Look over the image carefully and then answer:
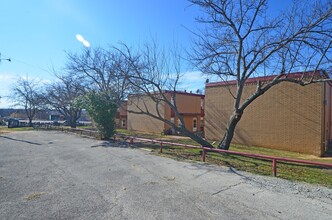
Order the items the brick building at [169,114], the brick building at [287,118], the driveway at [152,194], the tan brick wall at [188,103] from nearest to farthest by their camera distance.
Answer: the driveway at [152,194], the brick building at [287,118], the brick building at [169,114], the tan brick wall at [188,103]

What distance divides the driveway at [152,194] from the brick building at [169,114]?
19364 millimetres

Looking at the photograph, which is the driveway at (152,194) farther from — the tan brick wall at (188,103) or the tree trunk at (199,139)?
the tan brick wall at (188,103)

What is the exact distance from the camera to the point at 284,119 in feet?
54.2

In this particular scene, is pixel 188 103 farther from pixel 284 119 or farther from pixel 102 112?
pixel 284 119

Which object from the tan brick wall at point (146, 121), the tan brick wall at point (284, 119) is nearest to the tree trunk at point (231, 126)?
the tan brick wall at point (284, 119)

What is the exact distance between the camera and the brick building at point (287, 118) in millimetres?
15152

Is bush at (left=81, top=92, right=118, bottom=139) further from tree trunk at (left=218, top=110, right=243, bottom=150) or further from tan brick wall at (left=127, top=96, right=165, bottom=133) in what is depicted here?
tree trunk at (left=218, top=110, right=243, bottom=150)

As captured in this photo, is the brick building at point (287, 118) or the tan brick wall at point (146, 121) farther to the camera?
the tan brick wall at point (146, 121)

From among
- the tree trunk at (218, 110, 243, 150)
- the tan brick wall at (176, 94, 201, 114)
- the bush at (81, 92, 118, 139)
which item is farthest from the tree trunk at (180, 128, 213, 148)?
the tan brick wall at (176, 94, 201, 114)

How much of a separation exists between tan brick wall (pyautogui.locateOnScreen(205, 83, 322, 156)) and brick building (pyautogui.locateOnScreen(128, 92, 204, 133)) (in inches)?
359

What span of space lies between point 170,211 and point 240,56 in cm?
935

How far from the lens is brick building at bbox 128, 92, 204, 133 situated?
28266 mm

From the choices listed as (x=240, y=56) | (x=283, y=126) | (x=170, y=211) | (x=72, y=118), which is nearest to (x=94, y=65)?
(x=240, y=56)

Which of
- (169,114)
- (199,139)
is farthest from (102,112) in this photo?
(169,114)
